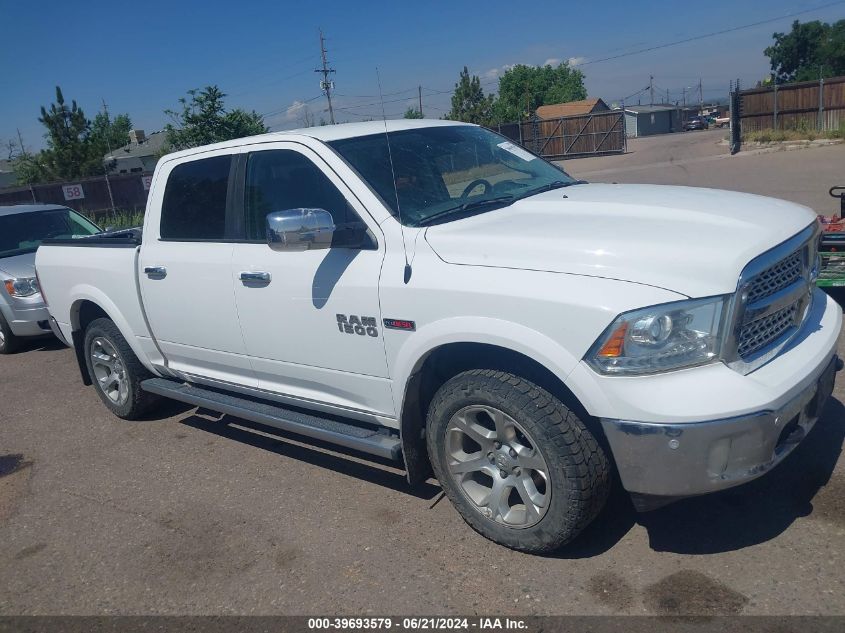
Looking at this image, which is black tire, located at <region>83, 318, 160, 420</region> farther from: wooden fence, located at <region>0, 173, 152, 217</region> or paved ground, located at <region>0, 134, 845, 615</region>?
wooden fence, located at <region>0, 173, 152, 217</region>

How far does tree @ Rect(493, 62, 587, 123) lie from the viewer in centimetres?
8306

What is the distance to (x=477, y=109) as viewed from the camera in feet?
157

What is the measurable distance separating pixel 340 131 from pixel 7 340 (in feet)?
20.9

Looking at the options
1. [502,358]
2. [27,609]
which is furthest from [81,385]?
[502,358]

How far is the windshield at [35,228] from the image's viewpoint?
9.10 m

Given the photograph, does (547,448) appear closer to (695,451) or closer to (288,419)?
(695,451)

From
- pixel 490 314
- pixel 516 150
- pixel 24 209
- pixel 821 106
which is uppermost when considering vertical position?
pixel 516 150

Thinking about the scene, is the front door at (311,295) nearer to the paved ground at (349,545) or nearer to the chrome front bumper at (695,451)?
the paved ground at (349,545)

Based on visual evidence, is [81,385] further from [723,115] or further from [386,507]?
[723,115]

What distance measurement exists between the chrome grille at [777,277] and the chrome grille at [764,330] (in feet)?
0.35

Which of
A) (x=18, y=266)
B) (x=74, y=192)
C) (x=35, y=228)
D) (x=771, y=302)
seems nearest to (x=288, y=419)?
(x=771, y=302)

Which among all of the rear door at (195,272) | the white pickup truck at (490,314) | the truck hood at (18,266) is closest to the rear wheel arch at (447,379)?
the white pickup truck at (490,314)

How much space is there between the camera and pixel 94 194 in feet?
78.0

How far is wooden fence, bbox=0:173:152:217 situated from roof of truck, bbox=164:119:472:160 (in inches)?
781
